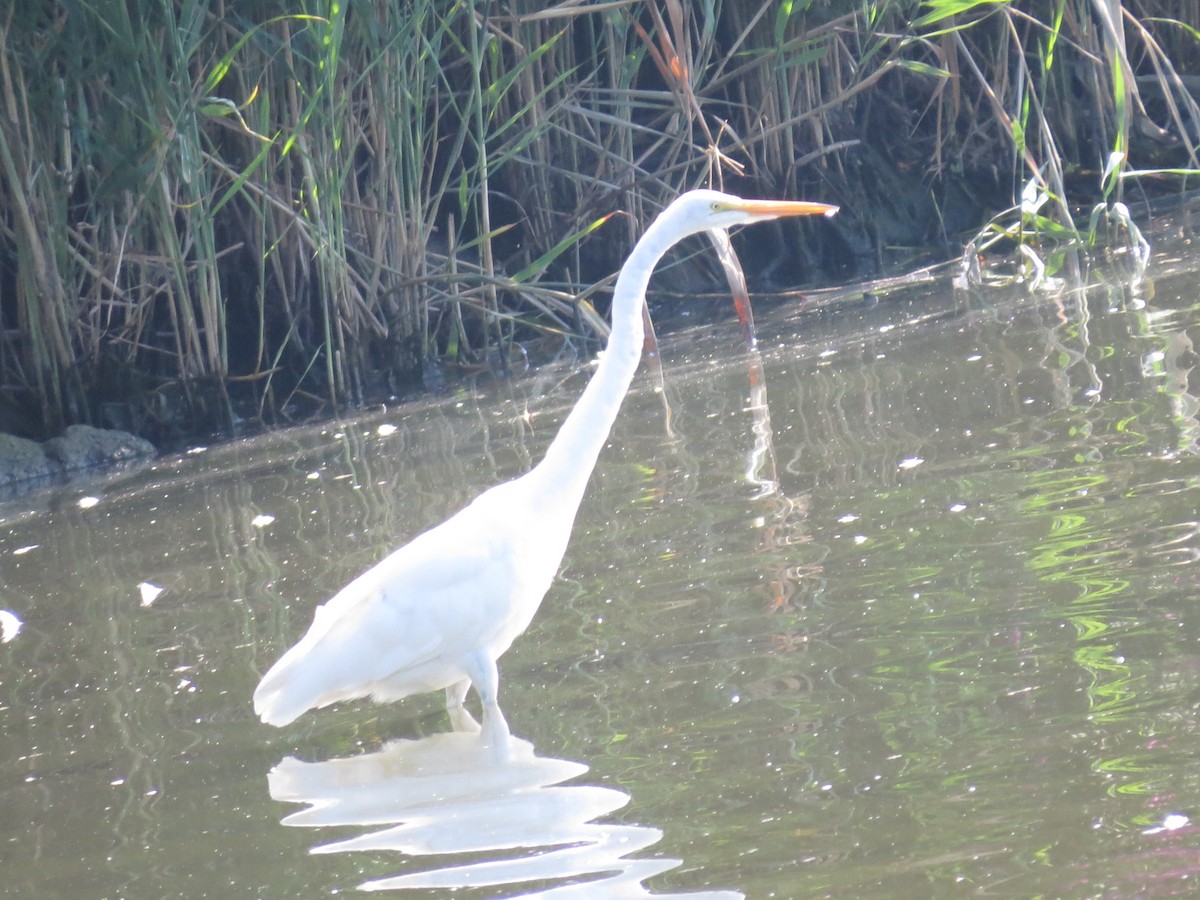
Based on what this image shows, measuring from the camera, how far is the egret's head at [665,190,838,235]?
13.0 ft

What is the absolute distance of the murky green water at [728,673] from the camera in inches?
95.7

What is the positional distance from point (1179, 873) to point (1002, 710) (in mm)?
684

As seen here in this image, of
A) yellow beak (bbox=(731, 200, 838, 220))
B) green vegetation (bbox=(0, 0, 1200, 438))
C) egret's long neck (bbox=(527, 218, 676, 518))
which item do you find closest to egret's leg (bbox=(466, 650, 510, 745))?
egret's long neck (bbox=(527, 218, 676, 518))

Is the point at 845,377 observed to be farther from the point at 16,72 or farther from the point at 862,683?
the point at 16,72

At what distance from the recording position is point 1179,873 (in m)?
2.07

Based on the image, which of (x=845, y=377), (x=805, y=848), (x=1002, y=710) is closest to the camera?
(x=805, y=848)

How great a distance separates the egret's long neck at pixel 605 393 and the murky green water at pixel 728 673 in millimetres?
372

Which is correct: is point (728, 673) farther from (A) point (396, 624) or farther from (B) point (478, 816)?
(A) point (396, 624)

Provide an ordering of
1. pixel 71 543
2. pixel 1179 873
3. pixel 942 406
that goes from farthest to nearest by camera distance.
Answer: pixel 71 543, pixel 942 406, pixel 1179 873

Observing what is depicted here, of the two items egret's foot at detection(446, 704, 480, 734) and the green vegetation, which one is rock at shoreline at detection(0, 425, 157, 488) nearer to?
the green vegetation

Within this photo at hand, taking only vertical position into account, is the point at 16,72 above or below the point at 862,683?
above

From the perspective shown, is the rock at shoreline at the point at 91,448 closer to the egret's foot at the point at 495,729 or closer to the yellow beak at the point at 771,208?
the yellow beak at the point at 771,208

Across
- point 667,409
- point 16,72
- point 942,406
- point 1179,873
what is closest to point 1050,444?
point 942,406

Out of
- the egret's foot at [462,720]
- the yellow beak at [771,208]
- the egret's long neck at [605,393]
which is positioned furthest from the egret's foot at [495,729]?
the yellow beak at [771,208]
